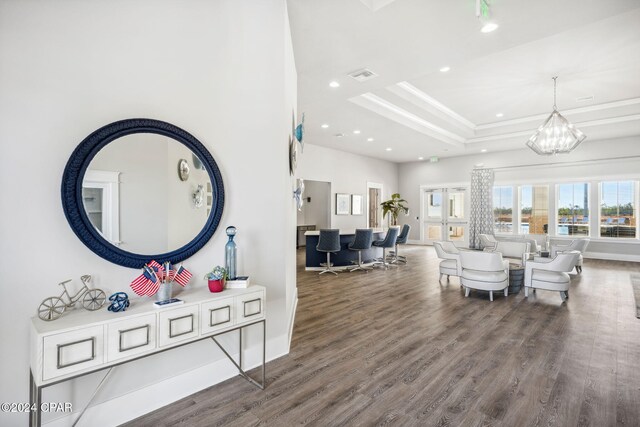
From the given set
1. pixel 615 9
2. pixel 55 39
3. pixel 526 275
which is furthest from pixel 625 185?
pixel 55 39

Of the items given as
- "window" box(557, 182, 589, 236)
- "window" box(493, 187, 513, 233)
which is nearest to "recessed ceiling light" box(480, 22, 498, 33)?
"window" box(557, 182, 589, 236)

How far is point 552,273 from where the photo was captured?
4645 millimetres

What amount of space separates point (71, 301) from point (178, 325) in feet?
2.02

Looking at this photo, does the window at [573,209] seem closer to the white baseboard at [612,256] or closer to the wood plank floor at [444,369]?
the white baseboard at [612,256]

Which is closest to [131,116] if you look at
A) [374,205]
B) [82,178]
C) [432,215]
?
[82,178]

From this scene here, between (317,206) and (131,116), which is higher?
(131,116)

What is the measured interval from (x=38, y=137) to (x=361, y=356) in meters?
2.89

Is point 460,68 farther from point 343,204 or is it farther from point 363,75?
point 343,204

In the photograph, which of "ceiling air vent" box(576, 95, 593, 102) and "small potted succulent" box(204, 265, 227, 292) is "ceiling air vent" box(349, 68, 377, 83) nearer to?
"small potted succulent" box(204, 265, 227, 292)

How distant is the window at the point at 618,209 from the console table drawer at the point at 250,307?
10.4m

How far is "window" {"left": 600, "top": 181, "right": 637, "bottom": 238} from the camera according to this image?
8.20 m

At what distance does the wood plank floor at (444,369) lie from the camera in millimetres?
2055

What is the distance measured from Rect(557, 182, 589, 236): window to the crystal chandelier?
13.4 ft

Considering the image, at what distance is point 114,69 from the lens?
77.5 inches
